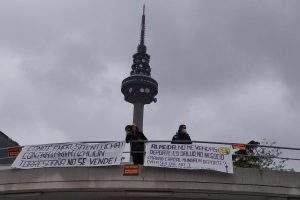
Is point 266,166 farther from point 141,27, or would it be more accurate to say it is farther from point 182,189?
point 141,27

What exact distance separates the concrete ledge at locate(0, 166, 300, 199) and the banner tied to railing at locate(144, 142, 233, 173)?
0.18 m

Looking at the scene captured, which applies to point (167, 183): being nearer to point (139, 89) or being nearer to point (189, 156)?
point (189, 156)

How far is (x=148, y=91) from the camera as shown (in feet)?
258

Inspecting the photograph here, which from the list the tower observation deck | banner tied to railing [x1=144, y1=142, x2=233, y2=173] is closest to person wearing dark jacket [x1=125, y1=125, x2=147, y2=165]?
banner tied to railing [x1=144, y1=142, x2=233, y2=173]

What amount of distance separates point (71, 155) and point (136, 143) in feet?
6.44

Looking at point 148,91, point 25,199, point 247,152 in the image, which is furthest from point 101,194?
A: point 148,91

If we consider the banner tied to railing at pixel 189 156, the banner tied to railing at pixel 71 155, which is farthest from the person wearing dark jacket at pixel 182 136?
the banner tied to railing at pixel 71 155

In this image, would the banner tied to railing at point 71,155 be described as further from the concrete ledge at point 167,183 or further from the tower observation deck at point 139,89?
the tower observation deck at point 139,89

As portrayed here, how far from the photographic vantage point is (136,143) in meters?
16.2

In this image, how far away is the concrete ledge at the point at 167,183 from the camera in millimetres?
15508

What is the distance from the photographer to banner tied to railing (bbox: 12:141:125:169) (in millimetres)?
16078

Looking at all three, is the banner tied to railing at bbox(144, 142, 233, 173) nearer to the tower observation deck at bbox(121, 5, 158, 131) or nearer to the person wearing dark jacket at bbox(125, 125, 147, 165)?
the person wearing dark jacket at bbox(125, 125, 147, 165)

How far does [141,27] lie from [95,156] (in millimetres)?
80195

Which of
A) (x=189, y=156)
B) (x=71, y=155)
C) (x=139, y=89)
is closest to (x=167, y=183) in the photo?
(x=189, y=156)
